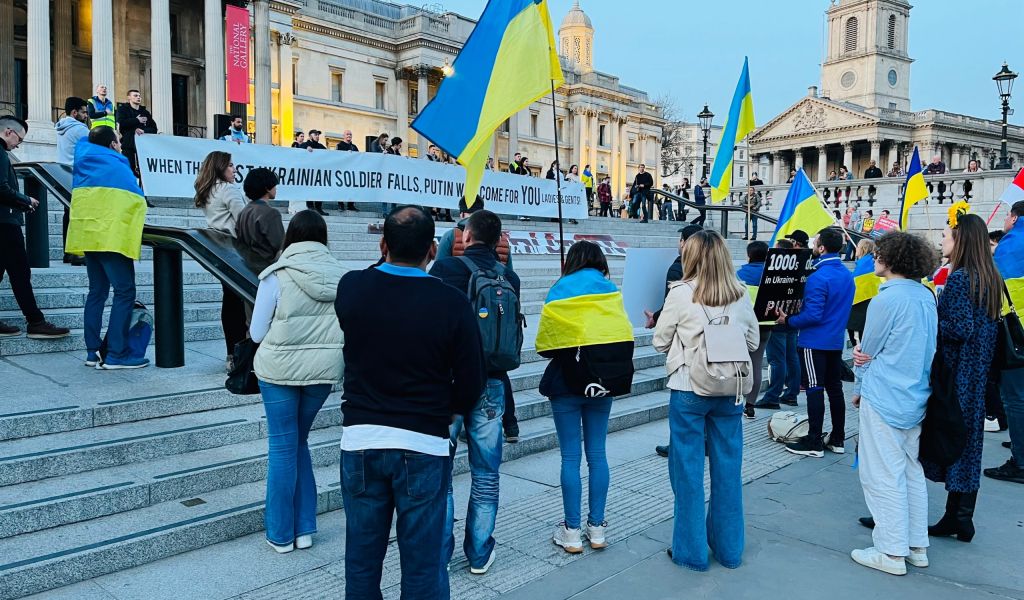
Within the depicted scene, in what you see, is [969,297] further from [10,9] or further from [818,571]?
[10,9]

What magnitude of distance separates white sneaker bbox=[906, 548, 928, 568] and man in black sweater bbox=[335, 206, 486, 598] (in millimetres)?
3036

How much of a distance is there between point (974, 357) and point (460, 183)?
1360 cm

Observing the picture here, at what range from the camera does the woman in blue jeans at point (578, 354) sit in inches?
164

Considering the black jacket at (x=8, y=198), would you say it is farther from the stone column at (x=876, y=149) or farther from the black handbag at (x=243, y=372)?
the stone column at (x=876, y=149)

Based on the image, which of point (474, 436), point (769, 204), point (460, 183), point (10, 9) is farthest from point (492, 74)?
point (10, 9)

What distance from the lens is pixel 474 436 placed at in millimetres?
3846

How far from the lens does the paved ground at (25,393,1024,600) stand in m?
3.73

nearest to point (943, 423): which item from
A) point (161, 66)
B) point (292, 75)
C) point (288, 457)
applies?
point (288, 457)

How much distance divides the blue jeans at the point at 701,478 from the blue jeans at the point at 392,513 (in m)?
1.79

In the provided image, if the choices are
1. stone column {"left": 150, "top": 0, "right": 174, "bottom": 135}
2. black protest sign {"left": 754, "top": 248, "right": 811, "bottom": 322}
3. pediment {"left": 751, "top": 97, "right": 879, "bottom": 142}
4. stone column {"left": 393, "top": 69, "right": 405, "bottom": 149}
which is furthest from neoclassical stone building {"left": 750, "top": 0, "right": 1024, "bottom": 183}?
black protest sign {"left": 754, "top": 248, "right": 811, "bottom": 322}

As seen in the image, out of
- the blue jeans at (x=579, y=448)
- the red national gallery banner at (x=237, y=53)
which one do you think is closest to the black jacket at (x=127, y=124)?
the blue jeans at (x=579, y=448)

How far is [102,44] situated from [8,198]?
25980mm

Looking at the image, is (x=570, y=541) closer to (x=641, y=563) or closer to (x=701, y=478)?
(x=641, y=563)

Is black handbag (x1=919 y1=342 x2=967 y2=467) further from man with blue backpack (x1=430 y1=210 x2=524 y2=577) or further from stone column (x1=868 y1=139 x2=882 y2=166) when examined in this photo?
stone column (x1=868 y1=139 x2=882 y2=166)
